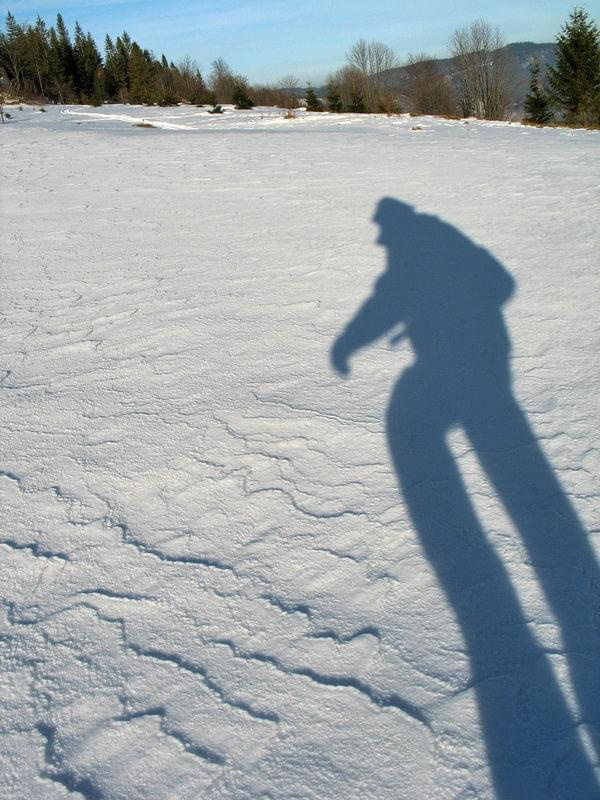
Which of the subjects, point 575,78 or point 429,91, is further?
point 429,91

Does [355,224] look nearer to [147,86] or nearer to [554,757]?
[554,757]

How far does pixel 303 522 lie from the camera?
8.41ft

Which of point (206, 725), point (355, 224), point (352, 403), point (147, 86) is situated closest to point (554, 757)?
point (206, 725)

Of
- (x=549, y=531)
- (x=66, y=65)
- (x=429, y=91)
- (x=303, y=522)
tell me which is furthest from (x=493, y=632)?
(x=66, y=65)

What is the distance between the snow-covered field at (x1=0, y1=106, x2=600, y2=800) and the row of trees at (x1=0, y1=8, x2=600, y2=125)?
34.4m

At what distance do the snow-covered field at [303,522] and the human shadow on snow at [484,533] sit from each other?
0.03ft

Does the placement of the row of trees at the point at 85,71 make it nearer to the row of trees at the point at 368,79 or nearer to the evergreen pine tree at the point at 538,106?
the row of trees at the point at 368,79

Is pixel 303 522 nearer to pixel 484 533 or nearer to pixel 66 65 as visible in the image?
pixel 484 533

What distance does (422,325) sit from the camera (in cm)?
443

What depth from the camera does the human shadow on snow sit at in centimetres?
168

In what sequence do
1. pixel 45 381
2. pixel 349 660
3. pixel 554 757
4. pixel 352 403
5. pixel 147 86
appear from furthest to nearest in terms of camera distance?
pixel 147 86, pixel 45 381, pixel 352 403, pixel 349 660, pixel 554 757

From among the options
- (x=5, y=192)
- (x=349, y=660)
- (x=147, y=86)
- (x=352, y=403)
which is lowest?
(x=349, y=660)

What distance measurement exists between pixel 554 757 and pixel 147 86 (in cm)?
4766

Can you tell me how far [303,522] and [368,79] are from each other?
52.9 meters
